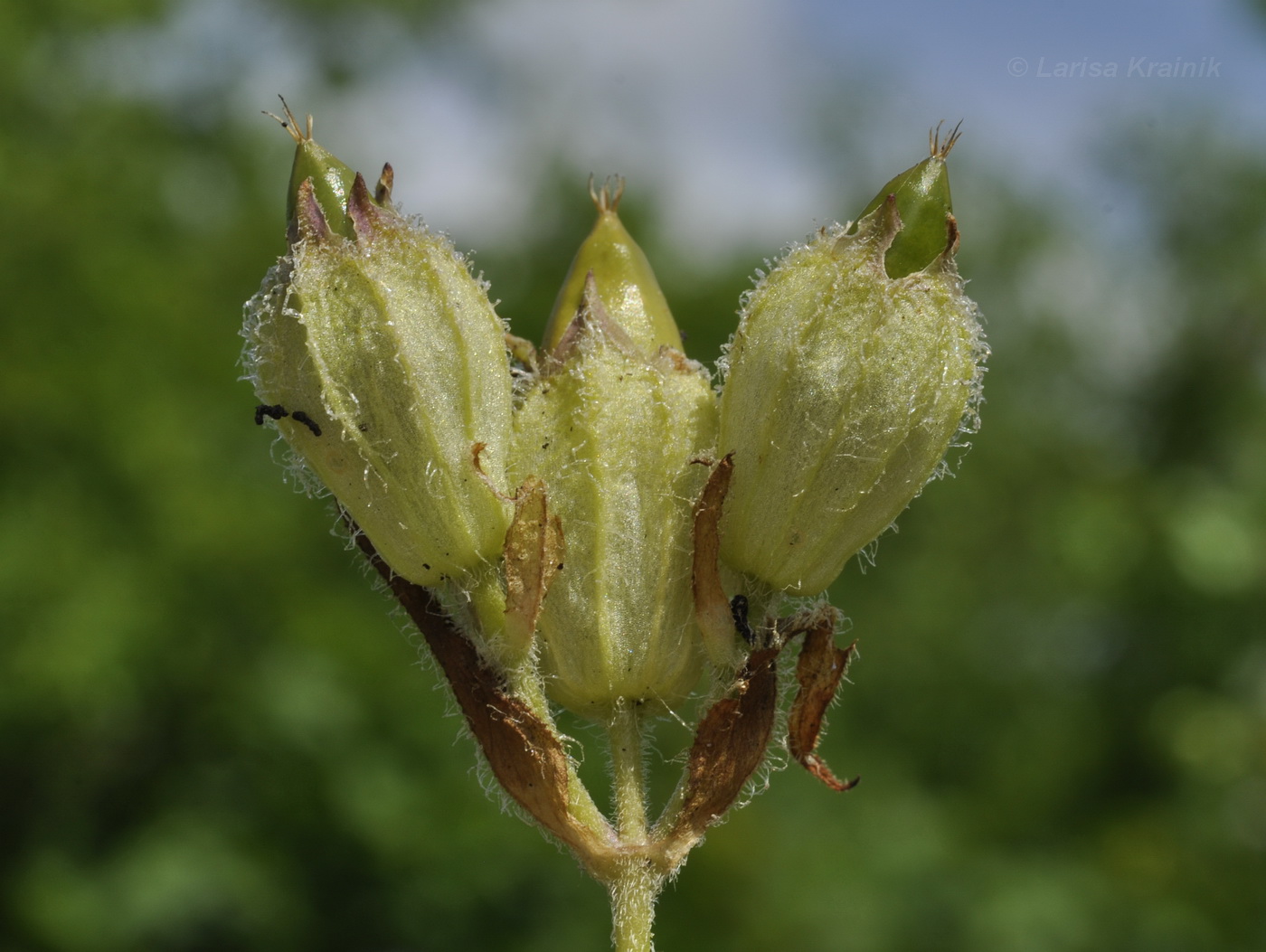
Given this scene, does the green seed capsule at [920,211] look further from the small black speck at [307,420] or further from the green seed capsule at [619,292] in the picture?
the small black speck at [307,420]

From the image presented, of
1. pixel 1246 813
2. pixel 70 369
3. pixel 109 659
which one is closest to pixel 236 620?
pixel 109 659

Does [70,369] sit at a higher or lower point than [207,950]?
A: higher

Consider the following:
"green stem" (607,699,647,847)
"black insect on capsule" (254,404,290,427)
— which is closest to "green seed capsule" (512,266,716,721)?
"green stem" (607,699,647,847)

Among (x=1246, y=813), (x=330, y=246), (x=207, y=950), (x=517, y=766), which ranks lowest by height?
(x=207, y=950)

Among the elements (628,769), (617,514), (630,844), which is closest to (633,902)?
(630,844)

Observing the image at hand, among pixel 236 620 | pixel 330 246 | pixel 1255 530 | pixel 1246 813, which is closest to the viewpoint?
pixel 330 246

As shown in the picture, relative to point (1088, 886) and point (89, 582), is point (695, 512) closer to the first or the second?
point (89, 582)
